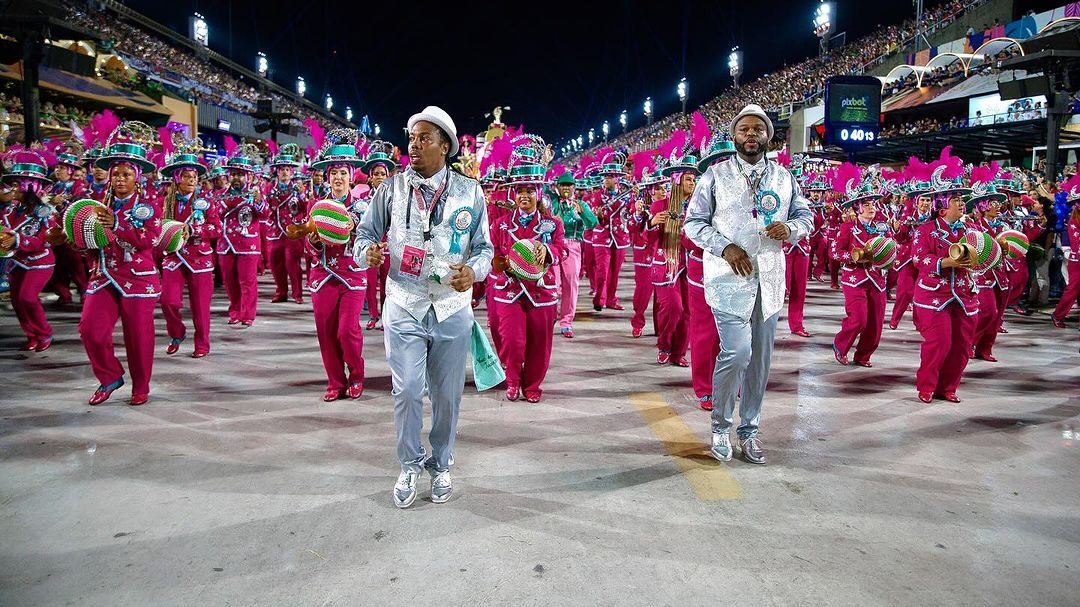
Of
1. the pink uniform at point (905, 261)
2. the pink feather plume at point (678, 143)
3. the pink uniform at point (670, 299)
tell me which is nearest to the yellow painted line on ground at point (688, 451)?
the pink uniform at point (670, 299)

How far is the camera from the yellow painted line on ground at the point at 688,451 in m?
3.93

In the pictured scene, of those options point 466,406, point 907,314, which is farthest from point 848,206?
point 466,406

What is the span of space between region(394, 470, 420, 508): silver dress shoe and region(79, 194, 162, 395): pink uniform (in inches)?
120

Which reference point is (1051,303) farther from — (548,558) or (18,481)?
(18,481)

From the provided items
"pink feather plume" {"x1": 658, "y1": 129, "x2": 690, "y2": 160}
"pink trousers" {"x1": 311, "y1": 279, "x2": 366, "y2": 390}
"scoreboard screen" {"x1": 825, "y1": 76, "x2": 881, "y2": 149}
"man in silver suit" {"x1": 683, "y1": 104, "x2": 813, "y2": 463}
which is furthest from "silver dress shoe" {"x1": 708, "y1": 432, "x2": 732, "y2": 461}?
"scoreboard screen" {"x1": 825, "y1": 76, "x2": 881, "y2": 149}

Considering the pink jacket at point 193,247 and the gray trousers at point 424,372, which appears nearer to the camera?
the gray trousers at point 424,372

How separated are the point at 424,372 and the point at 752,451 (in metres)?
2.21

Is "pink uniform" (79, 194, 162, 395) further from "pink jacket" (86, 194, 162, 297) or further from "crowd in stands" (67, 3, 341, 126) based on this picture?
"crowd in stands" (67, 3, 341, 126)

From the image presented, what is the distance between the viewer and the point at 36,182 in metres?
7.91

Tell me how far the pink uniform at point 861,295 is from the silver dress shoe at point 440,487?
17.8ft

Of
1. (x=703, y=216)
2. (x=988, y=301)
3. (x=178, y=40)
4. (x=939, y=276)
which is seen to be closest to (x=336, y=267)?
(x=703, y=216)

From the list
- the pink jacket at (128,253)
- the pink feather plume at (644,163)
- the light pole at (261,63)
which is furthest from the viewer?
the light pole at (261,63)

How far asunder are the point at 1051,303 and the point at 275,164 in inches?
565

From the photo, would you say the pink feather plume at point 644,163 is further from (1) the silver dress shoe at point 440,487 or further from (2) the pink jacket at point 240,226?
(1) the silver dress shoe at point 440,487
